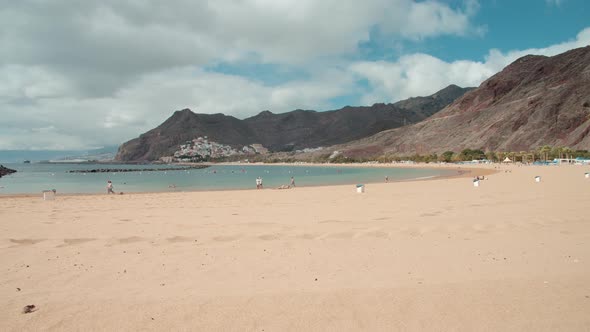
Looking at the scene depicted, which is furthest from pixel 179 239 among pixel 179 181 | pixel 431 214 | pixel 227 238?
pixel 179 181

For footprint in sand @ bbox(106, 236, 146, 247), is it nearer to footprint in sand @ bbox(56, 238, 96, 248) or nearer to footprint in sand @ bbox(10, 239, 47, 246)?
footprint in sand @ bbox(56, 238, 96, 248)

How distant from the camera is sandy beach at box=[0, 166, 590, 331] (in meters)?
4.53

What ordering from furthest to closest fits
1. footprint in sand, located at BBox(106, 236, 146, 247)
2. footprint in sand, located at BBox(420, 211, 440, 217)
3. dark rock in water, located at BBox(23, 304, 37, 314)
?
footprint in sand, located at BBox(420, 211, 440, 217)
footprint in sand, located at BBox(106, 236, 146, 247)
dark rock in water, located at BBox(23, 304, 37, 314)

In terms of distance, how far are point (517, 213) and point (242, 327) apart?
11.5m

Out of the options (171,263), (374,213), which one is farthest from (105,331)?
(374,213)

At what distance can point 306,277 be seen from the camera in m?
6.05

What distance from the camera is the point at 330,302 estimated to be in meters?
4.97

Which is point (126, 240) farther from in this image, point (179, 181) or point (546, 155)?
point (546, 155)

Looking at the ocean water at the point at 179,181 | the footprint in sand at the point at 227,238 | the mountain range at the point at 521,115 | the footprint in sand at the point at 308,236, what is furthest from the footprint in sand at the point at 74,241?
the mountain range at the point at 521,115

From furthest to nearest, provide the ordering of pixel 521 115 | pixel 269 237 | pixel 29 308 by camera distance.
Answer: pixel 521 115 → pixel 269 237 → pixel 29 308

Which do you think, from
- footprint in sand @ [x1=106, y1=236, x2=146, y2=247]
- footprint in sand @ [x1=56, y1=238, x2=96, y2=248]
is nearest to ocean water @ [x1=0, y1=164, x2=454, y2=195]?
footprint in sand @ [x1=56, y1=238, x2=96, y2=248]

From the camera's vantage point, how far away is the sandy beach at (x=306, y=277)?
453 cm

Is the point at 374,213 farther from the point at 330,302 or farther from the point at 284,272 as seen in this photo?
the point at 330,302

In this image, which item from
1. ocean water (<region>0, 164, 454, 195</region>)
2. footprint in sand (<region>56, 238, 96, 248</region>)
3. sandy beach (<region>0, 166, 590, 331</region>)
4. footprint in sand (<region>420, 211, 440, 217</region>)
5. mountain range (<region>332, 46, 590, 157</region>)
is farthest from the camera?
mountain range (<region>332, 46, 590, 157</region>)
